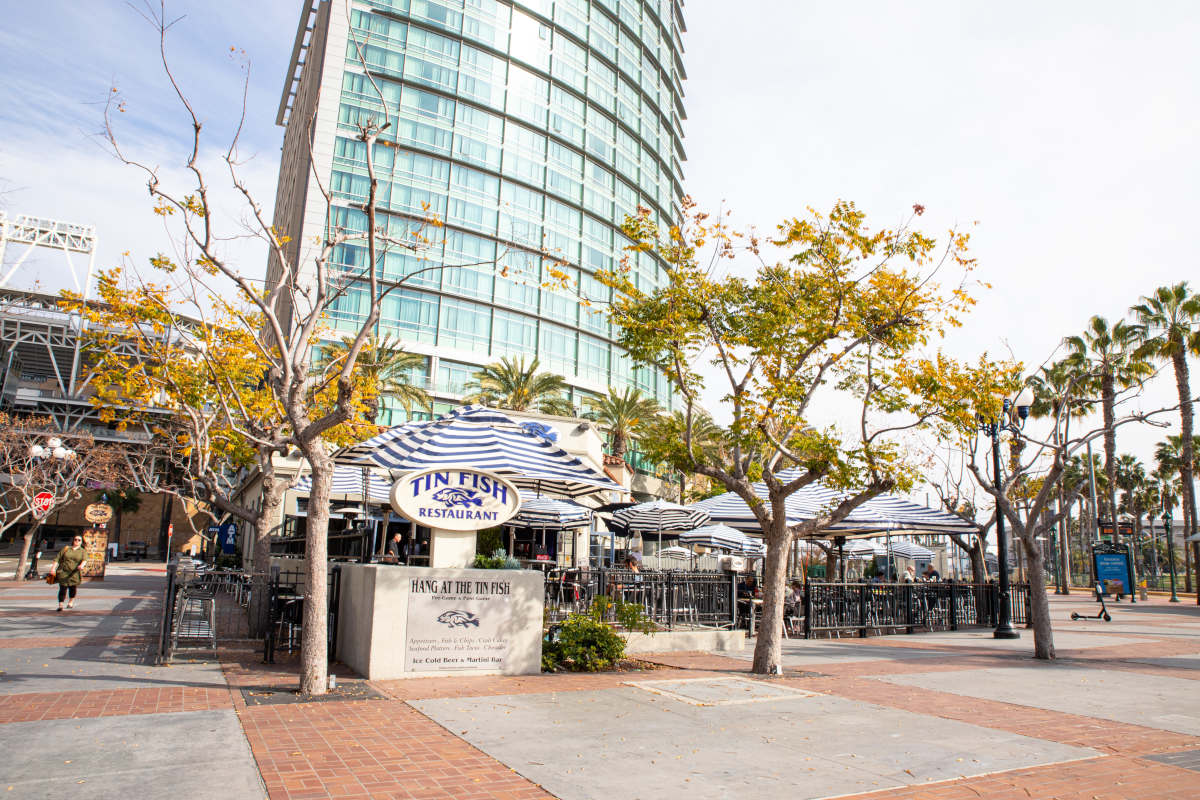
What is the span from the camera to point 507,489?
11.1 metres

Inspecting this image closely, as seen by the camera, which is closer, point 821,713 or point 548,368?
point 821,713

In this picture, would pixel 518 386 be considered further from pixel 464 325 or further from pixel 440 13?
pixel 440 13

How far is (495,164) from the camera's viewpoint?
57.2 metres

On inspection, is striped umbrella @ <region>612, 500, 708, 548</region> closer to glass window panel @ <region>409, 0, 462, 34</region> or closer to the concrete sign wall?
the concrete sign wall

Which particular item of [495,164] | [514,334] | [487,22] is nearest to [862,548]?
[514,334]

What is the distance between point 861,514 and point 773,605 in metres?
7.04

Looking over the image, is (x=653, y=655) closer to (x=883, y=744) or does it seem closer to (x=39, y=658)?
(x=883, y=744)

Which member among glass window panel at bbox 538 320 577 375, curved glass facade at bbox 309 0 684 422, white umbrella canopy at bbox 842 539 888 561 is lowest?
white umbrella canopy at bbox 842 539 888 561

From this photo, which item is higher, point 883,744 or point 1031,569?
point 1031,569

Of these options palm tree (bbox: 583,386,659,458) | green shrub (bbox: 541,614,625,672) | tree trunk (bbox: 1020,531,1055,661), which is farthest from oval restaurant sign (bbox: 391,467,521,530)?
palm tree (bbox: 583,386,659,458)

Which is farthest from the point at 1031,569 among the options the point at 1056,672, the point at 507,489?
the point at 507,489

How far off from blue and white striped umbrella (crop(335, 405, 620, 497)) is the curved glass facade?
116 feet

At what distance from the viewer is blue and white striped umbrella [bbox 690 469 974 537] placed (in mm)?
16969

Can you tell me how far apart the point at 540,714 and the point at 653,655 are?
523cm
